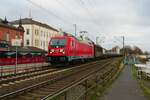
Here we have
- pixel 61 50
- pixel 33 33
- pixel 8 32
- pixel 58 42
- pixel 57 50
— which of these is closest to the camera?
pixel 61 50

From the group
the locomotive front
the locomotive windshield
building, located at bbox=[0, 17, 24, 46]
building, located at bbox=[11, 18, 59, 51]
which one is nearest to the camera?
the locomotive front

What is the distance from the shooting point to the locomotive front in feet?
107

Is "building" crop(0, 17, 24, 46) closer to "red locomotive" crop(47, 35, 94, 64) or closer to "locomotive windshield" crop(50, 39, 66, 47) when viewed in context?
"locomotive windshield" crop(50, 39, 66, 47)

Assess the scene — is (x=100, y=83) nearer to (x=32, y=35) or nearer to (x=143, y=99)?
(x=143, y=99)

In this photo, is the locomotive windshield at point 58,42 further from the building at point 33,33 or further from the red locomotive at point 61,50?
the building at point 33,33

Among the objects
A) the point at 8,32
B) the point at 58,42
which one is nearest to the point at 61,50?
the point at 58,42

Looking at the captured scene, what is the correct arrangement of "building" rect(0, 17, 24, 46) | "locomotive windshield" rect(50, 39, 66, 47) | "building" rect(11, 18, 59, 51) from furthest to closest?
"building" rect(11, 18, 59, 51), "building" rect(0, 17, 24, 46), "locomotive windshield" rect(50, 39, 66, 47)

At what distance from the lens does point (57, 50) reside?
109 ft

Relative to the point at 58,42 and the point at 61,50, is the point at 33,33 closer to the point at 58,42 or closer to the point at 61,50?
the point at 58,42

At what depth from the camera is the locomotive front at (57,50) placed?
107ft

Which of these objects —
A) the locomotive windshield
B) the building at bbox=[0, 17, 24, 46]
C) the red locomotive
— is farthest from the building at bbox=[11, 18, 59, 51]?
the red locomotive

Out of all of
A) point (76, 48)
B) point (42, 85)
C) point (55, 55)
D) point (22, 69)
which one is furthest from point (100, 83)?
point (76, 48)

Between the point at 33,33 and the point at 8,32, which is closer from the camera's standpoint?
the point at 8,32

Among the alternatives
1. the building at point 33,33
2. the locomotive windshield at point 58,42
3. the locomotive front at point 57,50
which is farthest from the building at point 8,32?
the locomotive front at point 57,50
